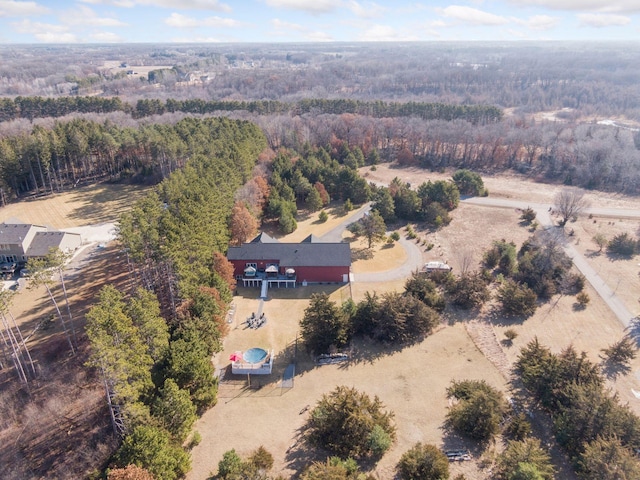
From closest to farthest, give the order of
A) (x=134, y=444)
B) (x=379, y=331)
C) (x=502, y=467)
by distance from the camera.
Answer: (x=134, y=444), (x=502, y=467), (x=379, y=331)

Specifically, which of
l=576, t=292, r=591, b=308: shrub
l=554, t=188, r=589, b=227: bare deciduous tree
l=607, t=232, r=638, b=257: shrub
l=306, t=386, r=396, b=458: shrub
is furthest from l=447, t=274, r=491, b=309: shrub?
l=554, t=188, r=589, b=227: bare deciduous tree

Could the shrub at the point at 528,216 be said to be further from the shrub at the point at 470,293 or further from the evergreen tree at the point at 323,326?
the evergreen tree at the point at 323,326

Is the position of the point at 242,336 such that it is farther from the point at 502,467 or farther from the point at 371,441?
the point at 502,467

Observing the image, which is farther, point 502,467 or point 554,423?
point 554,423

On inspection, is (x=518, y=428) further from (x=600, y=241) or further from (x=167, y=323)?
(x=600, y=241)

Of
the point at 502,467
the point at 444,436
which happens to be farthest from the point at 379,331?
the point at 502,467

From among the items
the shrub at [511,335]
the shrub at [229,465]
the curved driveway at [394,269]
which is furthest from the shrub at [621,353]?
the shrub at [229,465]

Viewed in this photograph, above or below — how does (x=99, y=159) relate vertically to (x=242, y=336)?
above

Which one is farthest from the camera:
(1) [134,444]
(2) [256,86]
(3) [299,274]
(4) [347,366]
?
(2) [256,86]
